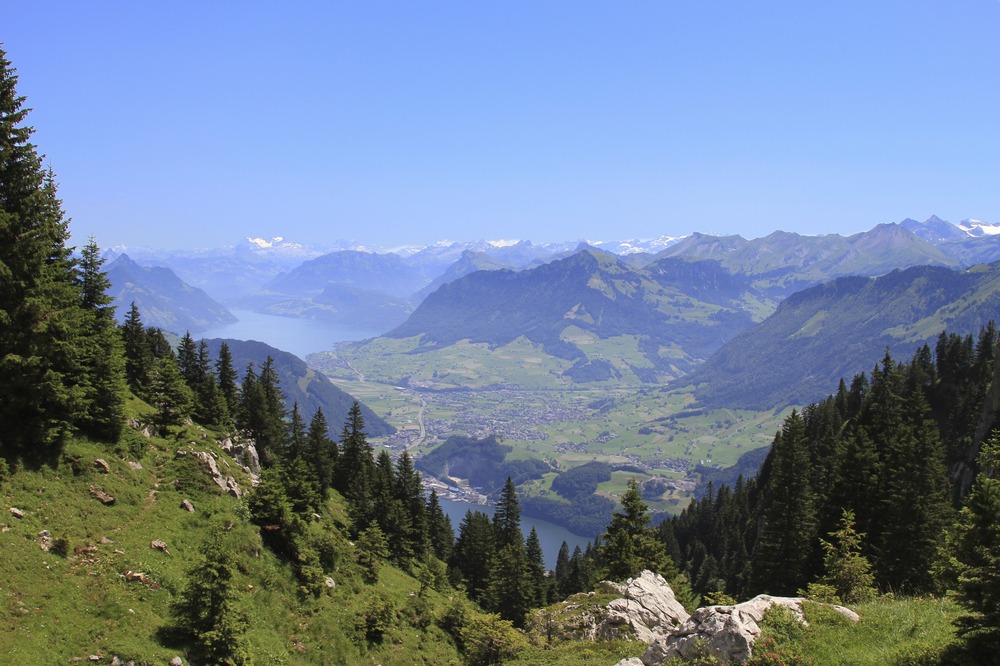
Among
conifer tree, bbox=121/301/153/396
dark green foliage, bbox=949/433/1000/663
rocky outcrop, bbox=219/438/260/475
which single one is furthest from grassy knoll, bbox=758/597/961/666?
conifer tree, bbox=121/301/153/396

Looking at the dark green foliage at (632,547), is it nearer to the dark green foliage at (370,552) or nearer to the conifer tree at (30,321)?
the dark green foliage at (370,552)

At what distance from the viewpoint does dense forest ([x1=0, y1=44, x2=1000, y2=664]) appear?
91.2 feet

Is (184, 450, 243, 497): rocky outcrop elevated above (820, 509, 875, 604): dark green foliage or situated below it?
above

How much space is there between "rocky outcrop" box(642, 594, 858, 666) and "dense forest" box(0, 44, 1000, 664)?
6049 mm

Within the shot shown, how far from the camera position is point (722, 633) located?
20125mm

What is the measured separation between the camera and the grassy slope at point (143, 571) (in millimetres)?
23609

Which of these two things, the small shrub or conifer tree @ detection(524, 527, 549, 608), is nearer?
the small shrub

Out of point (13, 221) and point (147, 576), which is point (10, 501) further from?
point (13, 221)

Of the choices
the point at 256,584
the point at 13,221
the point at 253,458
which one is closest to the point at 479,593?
the point at 253,458

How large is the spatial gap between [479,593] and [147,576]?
4920cm

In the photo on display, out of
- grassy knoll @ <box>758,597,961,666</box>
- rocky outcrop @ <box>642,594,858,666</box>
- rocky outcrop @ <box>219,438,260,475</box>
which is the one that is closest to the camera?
grassy knoll @ <box>758,597,961,666</box>

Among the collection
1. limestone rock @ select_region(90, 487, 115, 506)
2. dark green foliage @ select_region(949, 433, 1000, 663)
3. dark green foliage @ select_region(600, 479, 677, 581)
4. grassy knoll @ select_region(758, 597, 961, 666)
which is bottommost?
dark green foliage @ select_region(600, 479, 677, 581)

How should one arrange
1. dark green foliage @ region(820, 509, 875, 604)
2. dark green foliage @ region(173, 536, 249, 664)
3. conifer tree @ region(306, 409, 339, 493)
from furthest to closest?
conifer tree @ region(306, 409, 339, 493)
dark green foliage @ region(820, 509, 875, 604)
dark green foliage @ region(173, 536, 249, 664)

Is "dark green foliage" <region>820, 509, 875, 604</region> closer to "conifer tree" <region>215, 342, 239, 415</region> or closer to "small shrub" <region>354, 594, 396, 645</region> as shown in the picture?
"small shrub" <region>354, 594, 396, 645</region>
